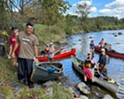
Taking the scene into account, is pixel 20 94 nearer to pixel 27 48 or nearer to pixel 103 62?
pixel 27 48

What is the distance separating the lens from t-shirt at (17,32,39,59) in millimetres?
7191

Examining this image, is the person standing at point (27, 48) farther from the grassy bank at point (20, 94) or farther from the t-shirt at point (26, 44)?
the grassy bank at point (20, 94)

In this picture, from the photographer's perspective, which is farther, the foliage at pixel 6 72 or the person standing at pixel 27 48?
the foliage at pixel 6 72

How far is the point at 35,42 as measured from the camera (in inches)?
285

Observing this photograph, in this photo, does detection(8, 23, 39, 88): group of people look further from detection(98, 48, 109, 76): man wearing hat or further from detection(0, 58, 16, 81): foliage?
detection(98, 48, 109, 76): man wearing hat

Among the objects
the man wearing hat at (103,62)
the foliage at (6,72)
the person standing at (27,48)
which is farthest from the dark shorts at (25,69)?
the man wearing hat at (103,62)

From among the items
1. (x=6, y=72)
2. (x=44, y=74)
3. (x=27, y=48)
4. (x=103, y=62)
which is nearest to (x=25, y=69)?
(x=27, y=48)

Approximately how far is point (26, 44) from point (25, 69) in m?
0.94

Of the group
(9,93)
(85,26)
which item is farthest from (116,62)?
(85,26)

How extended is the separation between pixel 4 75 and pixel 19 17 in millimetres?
7292

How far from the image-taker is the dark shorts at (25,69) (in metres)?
7.47

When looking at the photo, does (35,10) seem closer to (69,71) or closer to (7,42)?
(69,71)

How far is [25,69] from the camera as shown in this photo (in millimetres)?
7703

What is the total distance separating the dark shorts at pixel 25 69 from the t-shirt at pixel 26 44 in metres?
0.17
